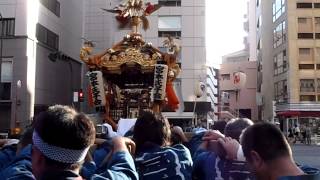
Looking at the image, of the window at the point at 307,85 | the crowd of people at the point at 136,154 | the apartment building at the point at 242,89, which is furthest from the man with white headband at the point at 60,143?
the apartment building at the point at 242,89

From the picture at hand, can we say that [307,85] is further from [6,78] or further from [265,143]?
[265,143]

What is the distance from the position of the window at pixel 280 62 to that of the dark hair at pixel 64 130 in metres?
46.6

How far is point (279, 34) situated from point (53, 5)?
23.8 metres

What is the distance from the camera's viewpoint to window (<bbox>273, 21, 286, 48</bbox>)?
157ft

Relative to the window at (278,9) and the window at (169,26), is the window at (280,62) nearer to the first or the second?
the window at (278,9)

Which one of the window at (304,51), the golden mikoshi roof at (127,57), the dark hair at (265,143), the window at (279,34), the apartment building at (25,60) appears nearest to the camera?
the dark hair at (265,143)

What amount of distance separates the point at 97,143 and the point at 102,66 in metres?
11.8

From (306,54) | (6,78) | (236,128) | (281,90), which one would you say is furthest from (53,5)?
(236,128)

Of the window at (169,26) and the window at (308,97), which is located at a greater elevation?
the window at (169,26)

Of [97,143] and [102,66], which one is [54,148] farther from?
[102,66]

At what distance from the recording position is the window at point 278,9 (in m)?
48.4

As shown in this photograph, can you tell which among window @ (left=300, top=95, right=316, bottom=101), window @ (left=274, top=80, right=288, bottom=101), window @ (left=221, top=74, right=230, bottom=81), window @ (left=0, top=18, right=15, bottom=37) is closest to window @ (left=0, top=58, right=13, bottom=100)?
window @ (left=0, top=18, right=15, bottom=37)

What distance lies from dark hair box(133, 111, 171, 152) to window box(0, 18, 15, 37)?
1286 inches

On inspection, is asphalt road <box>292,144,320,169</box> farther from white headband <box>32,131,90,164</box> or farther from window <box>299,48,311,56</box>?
window <box>299,48,311,56</box>
